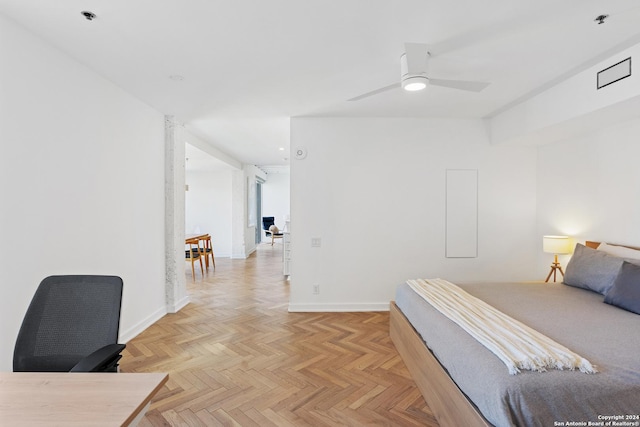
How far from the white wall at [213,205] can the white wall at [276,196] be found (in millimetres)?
3475

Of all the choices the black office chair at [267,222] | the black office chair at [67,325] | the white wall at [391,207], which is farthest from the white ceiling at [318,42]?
the black office chair at [267,222]

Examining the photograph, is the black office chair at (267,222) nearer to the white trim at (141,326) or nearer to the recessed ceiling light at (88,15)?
the white trim at (141,326)

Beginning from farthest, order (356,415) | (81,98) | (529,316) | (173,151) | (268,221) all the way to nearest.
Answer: (268,221) → (173,151) → (81,98) → (529,316) → (356,415)

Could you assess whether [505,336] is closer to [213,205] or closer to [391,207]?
[391,207]

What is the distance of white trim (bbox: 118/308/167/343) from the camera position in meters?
3.26

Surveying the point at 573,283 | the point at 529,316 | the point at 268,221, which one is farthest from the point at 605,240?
the point at 268,221

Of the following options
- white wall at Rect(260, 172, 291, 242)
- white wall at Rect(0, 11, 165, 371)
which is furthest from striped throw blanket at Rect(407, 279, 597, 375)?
white wall at Rect(260, 172, 291, 242)

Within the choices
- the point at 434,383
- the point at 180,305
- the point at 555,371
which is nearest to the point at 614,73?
the point at 555,371

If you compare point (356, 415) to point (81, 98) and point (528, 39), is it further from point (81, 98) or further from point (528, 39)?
point (81, 98)

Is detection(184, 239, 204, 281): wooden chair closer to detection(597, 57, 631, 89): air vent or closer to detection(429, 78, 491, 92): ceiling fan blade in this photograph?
detection(429, 78, 491, 92): ceiling fan blade

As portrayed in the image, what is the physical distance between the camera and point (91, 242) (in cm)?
285

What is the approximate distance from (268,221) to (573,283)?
964cm

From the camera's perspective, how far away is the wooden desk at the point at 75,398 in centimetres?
94

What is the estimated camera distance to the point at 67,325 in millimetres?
1518
